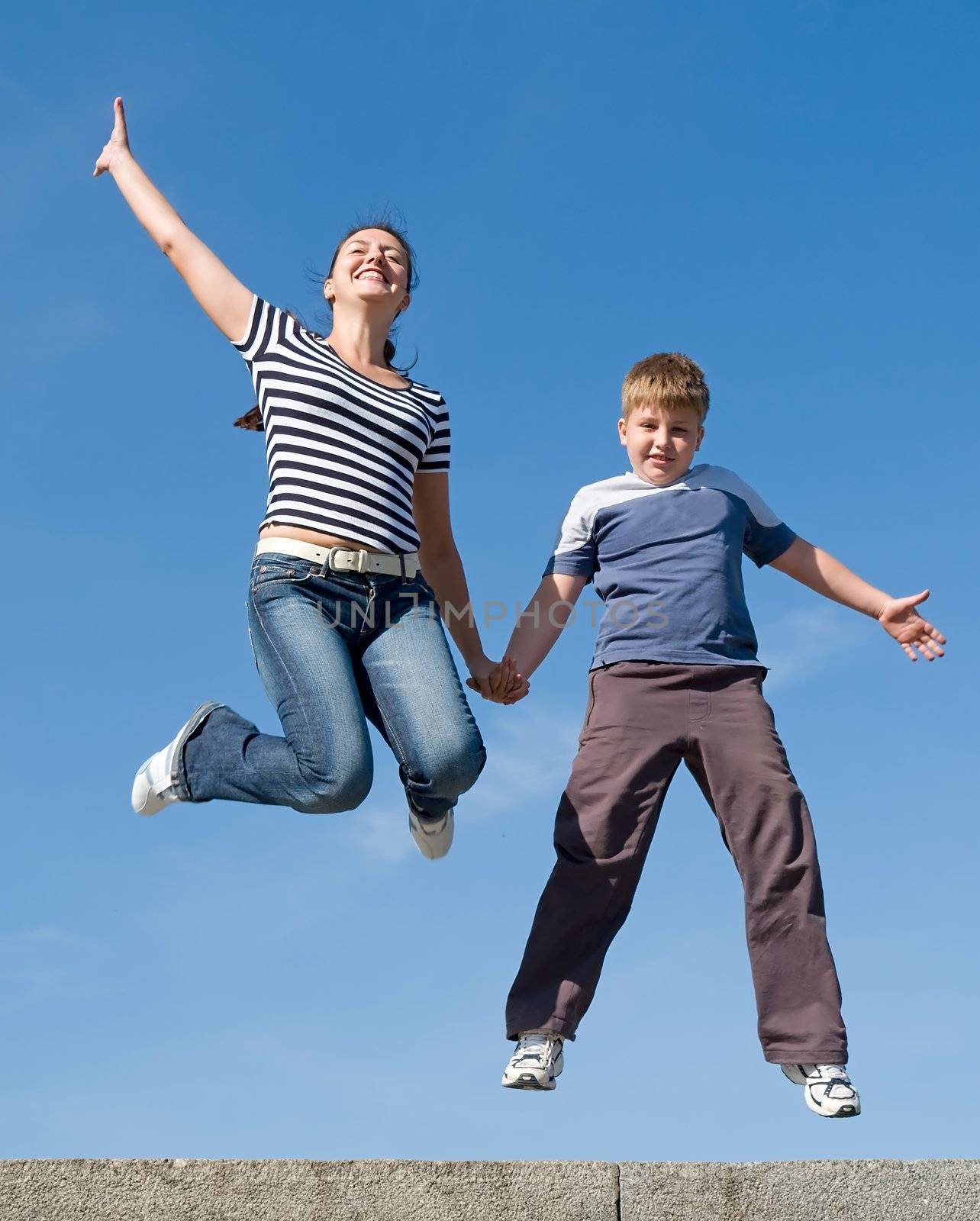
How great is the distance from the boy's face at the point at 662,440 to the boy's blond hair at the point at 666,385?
3 centimetres

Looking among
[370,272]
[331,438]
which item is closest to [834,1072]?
[331,438]

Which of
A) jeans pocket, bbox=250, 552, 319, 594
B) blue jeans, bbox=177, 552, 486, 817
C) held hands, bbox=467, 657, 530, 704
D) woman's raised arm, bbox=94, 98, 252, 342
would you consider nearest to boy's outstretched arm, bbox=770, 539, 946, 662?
held hands, bbox=467, 657, 530, 704

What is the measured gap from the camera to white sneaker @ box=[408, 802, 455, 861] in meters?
5.42

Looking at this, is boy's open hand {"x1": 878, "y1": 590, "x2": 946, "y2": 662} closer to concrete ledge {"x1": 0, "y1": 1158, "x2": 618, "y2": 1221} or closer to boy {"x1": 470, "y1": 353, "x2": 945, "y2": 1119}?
boy {"x1": 470, "y1": 353, "x2": 945, "y2": 1119}

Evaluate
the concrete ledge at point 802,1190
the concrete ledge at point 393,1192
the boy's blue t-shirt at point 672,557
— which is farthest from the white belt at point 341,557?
the concrete ledge at point 802,1190

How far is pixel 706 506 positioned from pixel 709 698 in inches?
30.9

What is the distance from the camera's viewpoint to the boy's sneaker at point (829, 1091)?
189 inches

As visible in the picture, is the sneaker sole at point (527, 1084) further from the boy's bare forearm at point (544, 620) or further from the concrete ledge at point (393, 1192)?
the boy's bare forearm at point (544, 620)

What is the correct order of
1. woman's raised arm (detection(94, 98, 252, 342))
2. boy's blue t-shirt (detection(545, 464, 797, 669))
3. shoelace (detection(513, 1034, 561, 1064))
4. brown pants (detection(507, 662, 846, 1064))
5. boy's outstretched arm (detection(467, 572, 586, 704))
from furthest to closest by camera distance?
boy's outstretched arm (detection(467, 572, 586, 704)), woman's raised arm (detection(94, 98, 252, 342)), boy's blue t-shirt (detection(545, 464, 797, 669)), brown pants (detection(507, 662, 846, 1064)), shoelace (detection(513, 1034, 561, 1064))

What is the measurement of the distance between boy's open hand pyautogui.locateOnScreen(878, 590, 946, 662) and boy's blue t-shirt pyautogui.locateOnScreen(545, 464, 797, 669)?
1.68ft

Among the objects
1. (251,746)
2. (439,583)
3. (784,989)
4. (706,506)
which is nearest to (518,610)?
(439,583)

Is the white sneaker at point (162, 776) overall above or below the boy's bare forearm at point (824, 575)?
below

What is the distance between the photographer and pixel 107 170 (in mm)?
5891

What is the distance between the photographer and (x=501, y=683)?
5.71 m
